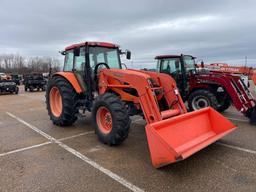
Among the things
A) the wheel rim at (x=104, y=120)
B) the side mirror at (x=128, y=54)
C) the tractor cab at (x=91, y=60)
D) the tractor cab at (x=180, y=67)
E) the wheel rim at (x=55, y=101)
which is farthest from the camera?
the tractor cab at (x=180, y=67)

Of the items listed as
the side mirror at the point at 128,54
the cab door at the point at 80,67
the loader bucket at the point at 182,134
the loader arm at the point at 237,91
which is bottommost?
the loader bucket at the point at 182,134

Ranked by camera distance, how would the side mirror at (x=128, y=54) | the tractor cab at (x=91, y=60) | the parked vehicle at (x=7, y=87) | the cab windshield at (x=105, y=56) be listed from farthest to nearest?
the parked vehicle at (x=7, y=87) → the side mirror at (x=128, y=54) → the cab windshield at (x=105, y=56) → the tractor cab at (x=91, y=60)

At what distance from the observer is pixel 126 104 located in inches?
202

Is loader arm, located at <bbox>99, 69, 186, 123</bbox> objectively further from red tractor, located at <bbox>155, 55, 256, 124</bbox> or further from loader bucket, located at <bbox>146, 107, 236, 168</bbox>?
red tractor, located at <bbox>155, 55, 256, 124</bbox>

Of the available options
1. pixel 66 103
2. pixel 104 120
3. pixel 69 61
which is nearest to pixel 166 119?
pixel 104 120

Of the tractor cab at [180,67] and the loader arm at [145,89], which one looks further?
the tractor cab at [180,67]

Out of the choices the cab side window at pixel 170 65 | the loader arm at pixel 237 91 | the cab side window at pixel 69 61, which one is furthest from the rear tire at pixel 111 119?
the cab side window at pixel 170 65

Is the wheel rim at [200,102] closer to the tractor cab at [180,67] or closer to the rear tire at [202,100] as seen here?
the rear tire at [202,100]

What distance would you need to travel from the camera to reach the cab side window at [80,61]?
6066 millimetres

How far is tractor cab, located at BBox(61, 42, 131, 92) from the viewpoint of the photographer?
5.92m

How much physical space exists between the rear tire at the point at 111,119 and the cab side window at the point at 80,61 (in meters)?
1.59

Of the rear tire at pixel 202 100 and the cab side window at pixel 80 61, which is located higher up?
the cab side window at pixel 80 61

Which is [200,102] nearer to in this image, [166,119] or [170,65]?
[170,65]

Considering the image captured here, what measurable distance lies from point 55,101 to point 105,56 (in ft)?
7.05
